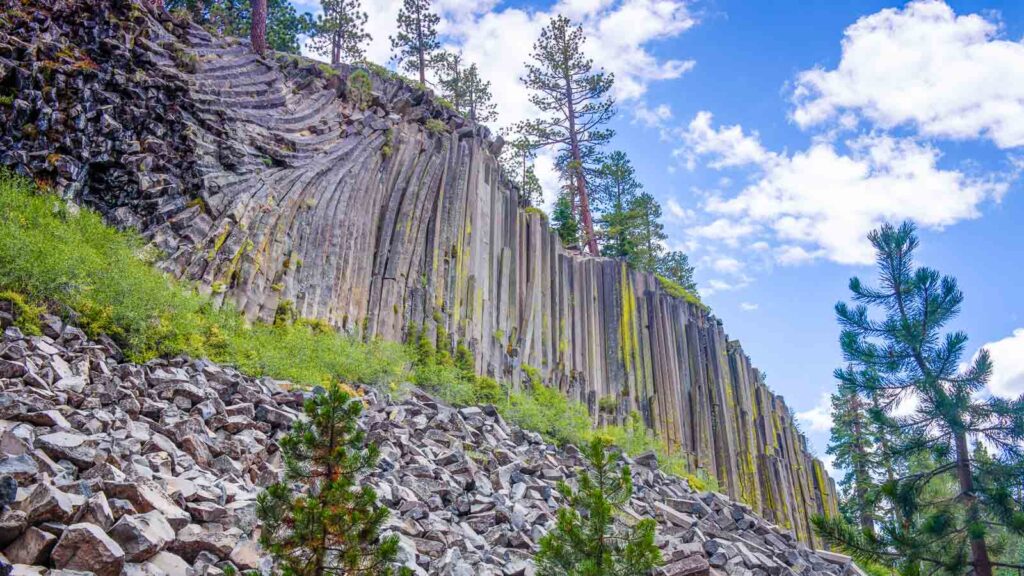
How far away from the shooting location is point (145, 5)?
57.8 ft

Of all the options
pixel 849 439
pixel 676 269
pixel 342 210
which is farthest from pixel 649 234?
pixel 342 210

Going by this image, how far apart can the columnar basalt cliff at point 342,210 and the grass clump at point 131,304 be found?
2.91 ft

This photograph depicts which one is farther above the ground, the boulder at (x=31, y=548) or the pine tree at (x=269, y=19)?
the pine tree at (x=269, y=19)

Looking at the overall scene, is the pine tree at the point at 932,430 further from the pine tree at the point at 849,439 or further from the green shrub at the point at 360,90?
the pine tree at the point at 849,439


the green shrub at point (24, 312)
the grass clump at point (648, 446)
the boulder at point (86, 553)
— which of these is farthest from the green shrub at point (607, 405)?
the boulder at point (86, 553)

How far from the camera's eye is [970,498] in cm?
806

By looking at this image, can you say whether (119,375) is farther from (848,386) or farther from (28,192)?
(848,386)

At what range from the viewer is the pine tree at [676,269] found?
39.9 meters

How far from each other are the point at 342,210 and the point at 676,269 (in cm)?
2761

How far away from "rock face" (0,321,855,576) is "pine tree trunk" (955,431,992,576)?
7.15 ft

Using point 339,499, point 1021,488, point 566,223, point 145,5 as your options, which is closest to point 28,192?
point 145,5

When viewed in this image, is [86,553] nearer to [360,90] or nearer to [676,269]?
[360,90]

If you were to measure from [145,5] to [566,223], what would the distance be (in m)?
16.9

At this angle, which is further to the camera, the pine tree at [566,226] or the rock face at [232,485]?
the pine tree at [566,226]
